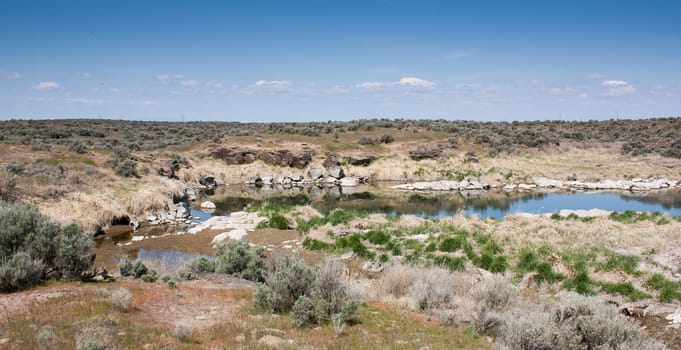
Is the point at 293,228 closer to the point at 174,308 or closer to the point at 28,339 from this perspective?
the point at 174,308

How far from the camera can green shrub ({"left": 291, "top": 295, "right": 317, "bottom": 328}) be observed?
29.5 ft

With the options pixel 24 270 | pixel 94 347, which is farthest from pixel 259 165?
pixel 94 347

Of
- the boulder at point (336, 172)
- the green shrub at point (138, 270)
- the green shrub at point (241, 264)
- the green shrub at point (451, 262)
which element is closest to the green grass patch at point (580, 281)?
the green shrub at point (451, 262)

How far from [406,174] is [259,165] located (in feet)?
62.3

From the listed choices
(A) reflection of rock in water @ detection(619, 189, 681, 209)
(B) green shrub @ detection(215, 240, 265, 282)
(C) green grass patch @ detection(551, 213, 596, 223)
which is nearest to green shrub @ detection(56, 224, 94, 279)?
(B) green shrub @ detection(215, 240, 265, 282)

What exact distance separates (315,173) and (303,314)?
48.1m

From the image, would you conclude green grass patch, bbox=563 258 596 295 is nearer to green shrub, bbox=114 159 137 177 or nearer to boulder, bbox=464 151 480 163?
green shrub, bbox=114 159 137 177

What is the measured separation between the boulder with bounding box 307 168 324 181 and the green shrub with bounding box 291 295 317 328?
1867 inches

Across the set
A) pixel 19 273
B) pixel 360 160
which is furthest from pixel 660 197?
pixel 19 273

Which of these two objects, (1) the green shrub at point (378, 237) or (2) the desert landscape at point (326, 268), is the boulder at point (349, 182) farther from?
Result: (1) the green shrub at point (378, 237)

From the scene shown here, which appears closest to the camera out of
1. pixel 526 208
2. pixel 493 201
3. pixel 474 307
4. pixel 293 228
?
pixel 474 307

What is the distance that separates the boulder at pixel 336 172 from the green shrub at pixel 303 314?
1854 inches

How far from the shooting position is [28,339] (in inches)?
273

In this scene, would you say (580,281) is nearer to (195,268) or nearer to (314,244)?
(314,244)
